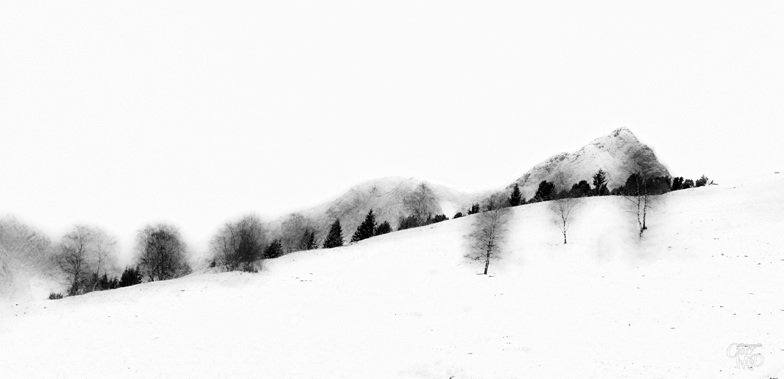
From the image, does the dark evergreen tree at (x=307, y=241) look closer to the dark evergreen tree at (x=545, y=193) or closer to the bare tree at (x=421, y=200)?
the bare tree at (x=421, y=200)

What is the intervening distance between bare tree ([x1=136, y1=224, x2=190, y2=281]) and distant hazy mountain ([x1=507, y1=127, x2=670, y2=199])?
362 ft

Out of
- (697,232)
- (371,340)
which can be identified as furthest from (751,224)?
(371,340)

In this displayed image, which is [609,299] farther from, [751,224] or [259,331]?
[751,224]

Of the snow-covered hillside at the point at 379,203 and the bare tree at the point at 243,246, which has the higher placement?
the snow-covered hillside at the point at 379,203

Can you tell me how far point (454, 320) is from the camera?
25297 millimetres

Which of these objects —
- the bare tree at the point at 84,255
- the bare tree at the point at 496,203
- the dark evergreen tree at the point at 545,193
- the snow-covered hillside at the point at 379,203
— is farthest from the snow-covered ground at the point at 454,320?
the snow-covered hillside at the point at 379,203

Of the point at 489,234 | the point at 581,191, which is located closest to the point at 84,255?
the point at 489,234

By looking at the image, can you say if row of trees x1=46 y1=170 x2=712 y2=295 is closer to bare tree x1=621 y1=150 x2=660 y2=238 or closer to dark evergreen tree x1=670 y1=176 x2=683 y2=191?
bare tree x1=621 y1=150 x2=660 y2=238

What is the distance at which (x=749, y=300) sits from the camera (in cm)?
2191

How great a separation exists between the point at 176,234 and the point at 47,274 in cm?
2390

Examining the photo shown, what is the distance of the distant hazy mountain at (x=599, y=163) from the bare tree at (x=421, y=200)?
3573 centimetres

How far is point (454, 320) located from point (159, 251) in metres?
56.8

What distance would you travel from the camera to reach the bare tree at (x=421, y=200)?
128 meters

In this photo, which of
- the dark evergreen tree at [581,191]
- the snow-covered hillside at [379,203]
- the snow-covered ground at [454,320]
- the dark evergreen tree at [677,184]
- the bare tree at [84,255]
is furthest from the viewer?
the snow-covered hillside at [379,203]
